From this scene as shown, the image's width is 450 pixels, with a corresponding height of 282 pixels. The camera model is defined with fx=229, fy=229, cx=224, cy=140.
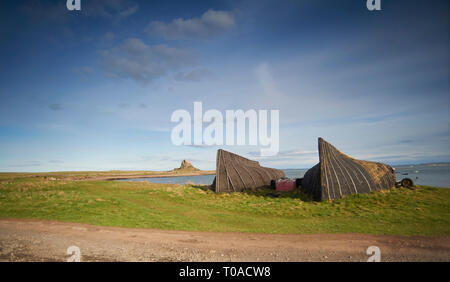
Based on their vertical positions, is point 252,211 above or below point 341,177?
below

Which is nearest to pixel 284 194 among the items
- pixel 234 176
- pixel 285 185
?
pixel 285 185

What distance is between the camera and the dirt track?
34.2 ft

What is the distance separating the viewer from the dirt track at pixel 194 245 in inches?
410

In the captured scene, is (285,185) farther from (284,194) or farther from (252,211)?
(252,211)

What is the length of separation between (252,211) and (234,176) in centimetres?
1066

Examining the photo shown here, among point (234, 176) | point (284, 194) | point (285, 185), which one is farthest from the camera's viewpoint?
point (234, 176)

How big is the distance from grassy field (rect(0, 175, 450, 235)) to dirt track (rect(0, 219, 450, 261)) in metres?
1.86

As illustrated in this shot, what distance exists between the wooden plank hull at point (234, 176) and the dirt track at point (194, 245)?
17430 millimetres

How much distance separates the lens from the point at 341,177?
2573 centimetres

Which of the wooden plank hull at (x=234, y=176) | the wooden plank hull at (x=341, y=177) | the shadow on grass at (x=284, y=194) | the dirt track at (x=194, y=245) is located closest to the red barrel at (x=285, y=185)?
the shadow on grass at (x=284, y=194)

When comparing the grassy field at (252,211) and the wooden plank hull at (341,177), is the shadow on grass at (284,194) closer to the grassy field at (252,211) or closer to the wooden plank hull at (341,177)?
the grassy field at (252,211)
